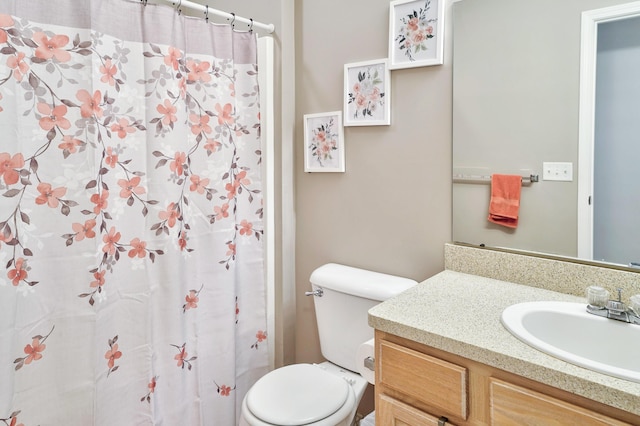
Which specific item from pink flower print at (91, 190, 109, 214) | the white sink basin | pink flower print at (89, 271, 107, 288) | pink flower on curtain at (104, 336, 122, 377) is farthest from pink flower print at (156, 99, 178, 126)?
the white sink basin

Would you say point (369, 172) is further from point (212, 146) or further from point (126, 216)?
point (126, 216)

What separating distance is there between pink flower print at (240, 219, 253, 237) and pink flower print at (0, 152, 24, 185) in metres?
0.84

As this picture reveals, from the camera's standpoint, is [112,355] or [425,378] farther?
[112,355]

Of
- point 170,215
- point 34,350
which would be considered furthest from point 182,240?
point 34,350

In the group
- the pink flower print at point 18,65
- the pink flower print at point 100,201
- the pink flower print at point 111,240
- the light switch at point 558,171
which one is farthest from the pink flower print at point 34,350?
the light switch at point 558,171

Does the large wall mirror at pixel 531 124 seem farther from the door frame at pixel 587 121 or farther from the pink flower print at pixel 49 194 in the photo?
the pink flower print at pixel 49 194

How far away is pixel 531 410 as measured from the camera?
80cm

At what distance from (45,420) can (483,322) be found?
1408 mm

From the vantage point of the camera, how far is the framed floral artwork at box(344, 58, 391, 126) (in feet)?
5.24

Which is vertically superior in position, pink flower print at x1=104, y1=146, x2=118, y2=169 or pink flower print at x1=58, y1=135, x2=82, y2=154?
pink flower print at x1=58, y1=135, x2=82, y2=154

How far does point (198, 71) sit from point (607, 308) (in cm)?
160

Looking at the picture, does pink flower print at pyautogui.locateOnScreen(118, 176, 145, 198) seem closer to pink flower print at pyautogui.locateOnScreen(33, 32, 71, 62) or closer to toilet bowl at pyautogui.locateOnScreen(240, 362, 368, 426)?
pink flower print at pyautogui.locateOnScreen(33, 32, 71, 62)

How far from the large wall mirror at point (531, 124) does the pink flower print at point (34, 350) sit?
1.48m

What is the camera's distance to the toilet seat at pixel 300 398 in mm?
1277
